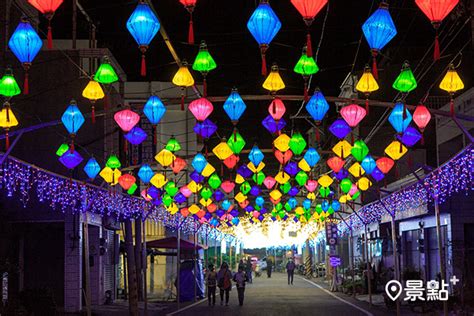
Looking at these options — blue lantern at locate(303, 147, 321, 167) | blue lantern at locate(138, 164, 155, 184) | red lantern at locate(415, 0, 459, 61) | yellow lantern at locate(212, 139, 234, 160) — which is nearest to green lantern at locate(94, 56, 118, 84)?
red lantern at locate(415, 0, 459, 61)

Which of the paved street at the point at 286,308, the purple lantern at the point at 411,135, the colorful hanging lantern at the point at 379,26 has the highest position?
the colorful hanging lantern at the point at 379,26

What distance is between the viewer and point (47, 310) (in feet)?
82.4

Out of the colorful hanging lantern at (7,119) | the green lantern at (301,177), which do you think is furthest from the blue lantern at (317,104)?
the green lantern at (301,177)

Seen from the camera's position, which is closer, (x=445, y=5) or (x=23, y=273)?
(x=445, y=5)

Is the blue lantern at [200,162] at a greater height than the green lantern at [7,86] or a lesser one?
lesser

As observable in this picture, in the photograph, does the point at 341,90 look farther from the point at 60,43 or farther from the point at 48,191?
the point at 48,191

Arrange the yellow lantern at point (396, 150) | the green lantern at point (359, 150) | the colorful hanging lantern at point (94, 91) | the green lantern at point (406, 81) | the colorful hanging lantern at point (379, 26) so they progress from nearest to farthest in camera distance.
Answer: the colorful hanging lantern at point (379, 26) < the green lantern at point (406, 81) < the colorful hanging lantern at point (94, 91) < the yellow lantern at point (396, 150) < the green lantern at point (359, 150)

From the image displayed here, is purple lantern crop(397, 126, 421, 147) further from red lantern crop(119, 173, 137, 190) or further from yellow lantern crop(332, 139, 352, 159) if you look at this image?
red lantern crop(119, 173, 137, 190)

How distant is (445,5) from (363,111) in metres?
6.48

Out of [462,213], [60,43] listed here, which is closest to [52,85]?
[60,43]

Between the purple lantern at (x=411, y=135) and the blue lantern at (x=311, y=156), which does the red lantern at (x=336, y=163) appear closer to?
the blue lantern at (x=311, y=156)

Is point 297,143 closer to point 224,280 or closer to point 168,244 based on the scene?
point 224,280

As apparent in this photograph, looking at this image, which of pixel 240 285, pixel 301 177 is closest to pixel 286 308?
pixel 240 285

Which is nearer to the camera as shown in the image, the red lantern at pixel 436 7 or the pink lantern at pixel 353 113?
the red lantern at pixel 436 7
